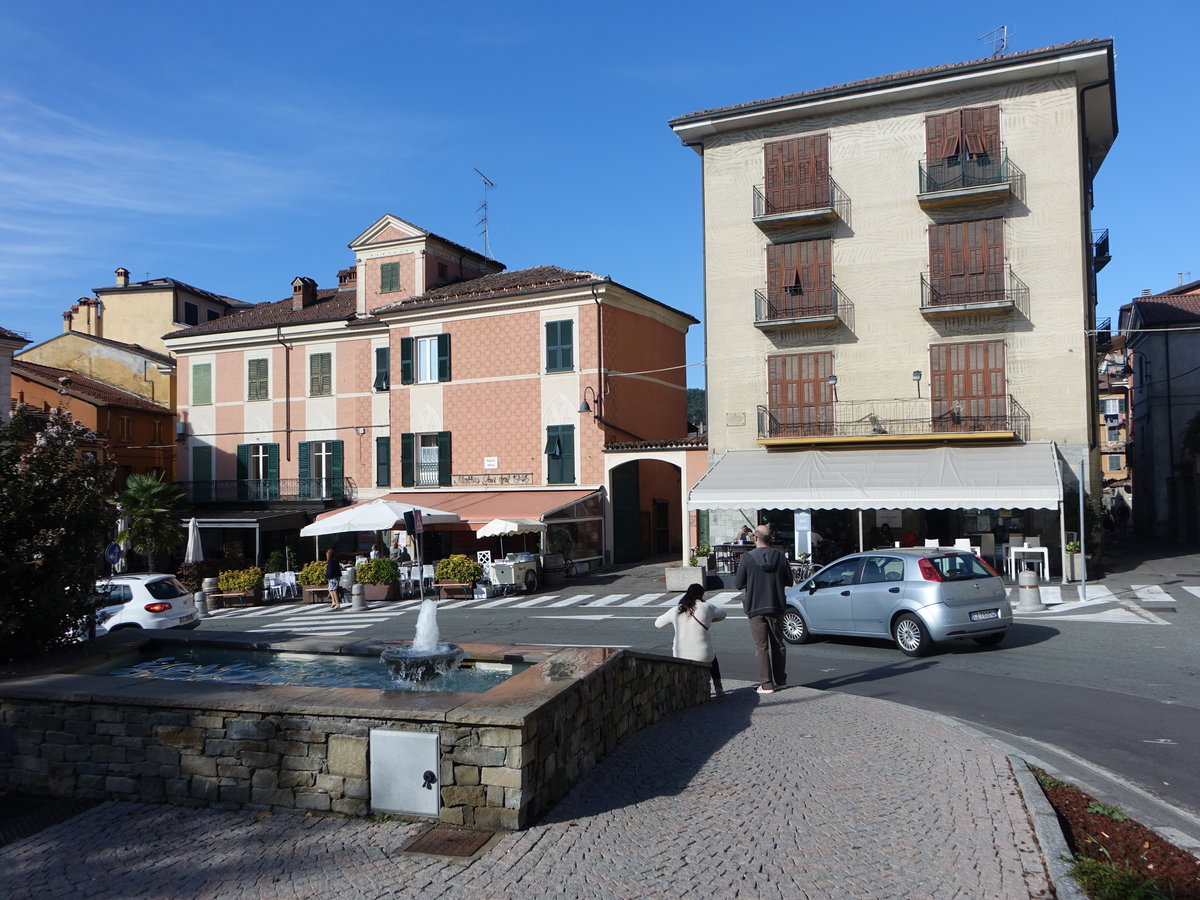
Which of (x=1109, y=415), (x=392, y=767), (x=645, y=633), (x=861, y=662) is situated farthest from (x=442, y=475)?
(x=1109, y=415)

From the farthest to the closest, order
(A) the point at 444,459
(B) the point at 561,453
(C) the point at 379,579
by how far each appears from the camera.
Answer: (A) the point at 444,459 < (B) the point at 561,453 < (C) the point at 379,579

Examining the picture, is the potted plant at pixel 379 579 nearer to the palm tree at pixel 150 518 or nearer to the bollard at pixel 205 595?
the bollard at pixel 205 595

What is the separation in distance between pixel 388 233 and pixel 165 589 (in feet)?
69.8

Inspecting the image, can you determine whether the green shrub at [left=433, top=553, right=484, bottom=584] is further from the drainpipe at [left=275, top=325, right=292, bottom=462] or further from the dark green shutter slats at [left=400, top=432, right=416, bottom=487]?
the drainpipe at [left=275, top=325, right=292, bottom=462]

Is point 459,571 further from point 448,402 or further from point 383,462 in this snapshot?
point 383,462

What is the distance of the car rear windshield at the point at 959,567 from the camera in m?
13.0

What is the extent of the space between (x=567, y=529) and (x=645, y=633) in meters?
13.2

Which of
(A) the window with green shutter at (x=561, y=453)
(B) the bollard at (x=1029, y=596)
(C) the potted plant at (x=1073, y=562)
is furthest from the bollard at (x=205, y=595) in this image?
(C) the potted plant at (x=1073, y=562)

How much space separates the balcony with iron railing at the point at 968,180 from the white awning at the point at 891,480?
21.8ft

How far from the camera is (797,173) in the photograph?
27.9m

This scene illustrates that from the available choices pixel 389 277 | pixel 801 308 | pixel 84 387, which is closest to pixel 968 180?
pixel 801 308

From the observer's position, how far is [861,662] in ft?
42.4

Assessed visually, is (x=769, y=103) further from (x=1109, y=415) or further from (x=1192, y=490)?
(x=1109, y=415)

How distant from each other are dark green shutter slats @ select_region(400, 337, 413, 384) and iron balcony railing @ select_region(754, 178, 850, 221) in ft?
42.9
